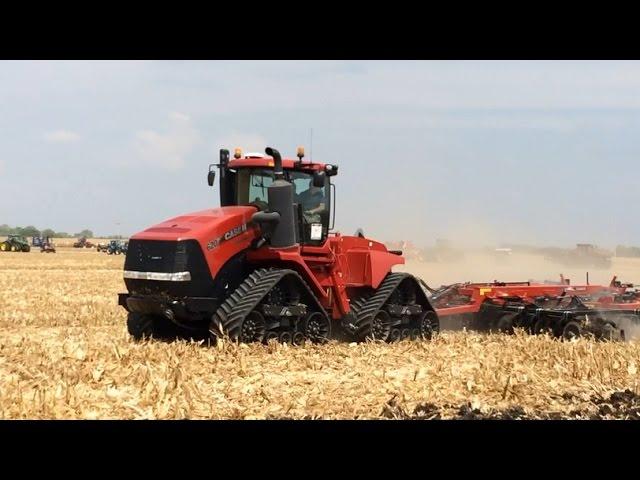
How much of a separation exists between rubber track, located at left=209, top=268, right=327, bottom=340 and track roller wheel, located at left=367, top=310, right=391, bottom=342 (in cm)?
205

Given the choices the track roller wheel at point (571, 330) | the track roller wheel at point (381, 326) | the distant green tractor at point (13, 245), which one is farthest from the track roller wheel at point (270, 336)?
the distant green tractor at point (13, 245)

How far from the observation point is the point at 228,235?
33.6ft

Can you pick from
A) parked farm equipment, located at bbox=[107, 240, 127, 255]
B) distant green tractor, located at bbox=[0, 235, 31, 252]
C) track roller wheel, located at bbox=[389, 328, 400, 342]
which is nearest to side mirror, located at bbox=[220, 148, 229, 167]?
track roller wheel, located at bbox=[389, 328, 400, 342]

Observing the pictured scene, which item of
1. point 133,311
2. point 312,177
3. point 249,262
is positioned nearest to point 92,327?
point 133,311

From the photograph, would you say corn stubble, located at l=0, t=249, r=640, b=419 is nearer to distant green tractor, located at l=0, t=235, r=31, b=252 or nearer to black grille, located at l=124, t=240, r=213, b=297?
black grille, located at l=124, t=240, r=213, b=297

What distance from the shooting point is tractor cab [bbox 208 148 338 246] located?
1107cm

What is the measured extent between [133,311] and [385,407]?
17.6ft

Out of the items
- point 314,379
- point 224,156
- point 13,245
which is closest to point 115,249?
point 13,245

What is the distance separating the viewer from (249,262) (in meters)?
10.8

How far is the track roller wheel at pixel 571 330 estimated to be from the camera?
1185 centimetres

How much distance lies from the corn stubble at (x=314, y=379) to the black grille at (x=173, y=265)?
769mm

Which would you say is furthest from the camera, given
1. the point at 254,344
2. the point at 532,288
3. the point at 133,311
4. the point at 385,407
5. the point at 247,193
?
the point at 532,288

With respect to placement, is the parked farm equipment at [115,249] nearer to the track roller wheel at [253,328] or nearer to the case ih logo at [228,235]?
the case ih logo at [228,235]
